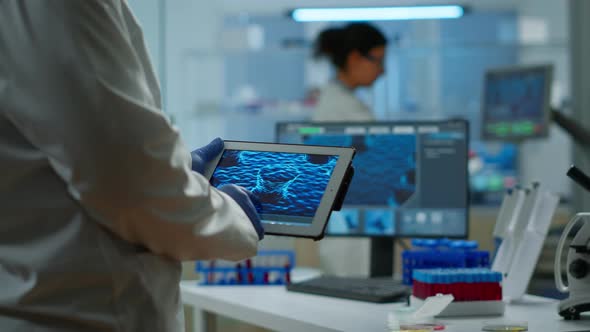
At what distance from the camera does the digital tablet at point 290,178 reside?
1316 mm

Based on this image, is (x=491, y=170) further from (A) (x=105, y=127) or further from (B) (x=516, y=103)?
(A) (x=105, y=127)

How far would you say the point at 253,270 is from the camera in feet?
7.27

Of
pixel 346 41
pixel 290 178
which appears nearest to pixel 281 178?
pixel 290 178

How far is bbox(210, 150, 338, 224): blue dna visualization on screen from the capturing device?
1340 millimetres

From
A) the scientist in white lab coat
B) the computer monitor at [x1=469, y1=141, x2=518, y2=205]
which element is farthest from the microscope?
the computer monitor at [x1=469, y1=141, x2=518, y2=205]

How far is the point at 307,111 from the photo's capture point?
18.6ft

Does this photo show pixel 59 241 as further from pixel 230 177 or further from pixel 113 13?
pixel 230 177

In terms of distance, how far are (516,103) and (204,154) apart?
2257mm

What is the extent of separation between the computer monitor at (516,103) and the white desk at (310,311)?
149cm

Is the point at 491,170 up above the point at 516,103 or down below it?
below

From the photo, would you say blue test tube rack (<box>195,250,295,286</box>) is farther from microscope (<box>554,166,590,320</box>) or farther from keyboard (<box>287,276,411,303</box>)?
microscope (<box>554,166,590,320</box>)

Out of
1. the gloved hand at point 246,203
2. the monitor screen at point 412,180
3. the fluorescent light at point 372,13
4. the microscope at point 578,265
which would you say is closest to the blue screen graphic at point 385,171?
the monitor screen at point 412,180

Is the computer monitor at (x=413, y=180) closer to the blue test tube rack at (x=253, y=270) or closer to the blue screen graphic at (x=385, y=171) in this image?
the blue screen graphic at (x=385, y=171)

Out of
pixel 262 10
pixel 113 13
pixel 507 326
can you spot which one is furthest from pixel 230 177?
pixel 262 10
